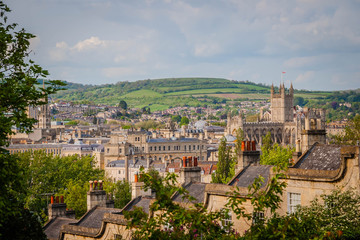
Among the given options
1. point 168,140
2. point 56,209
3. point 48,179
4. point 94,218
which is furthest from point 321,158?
point 168,140

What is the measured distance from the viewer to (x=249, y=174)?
89.8 feet

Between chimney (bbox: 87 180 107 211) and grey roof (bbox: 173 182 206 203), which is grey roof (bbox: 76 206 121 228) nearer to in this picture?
chimney (bbox: 87 180 107 211)

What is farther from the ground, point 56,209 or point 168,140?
point 56,209

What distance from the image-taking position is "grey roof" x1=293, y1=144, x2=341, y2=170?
23141 mm

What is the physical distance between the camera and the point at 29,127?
71.1 feet

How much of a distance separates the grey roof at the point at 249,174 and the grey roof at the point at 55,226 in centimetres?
948

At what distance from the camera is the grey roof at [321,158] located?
2314cm

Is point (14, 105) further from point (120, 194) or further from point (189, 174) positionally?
point (120, 194)

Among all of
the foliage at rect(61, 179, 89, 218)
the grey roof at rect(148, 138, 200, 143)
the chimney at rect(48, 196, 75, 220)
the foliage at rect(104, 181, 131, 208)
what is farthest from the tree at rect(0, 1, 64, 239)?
the grey roof at rect(148, 138, 200, 143)

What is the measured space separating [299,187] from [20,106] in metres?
8.93

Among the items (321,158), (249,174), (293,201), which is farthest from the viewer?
(249,174)

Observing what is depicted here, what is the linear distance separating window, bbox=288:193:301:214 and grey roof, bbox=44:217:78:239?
13.2m

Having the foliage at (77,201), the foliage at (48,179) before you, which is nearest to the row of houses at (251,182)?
the foliage at (77,201)

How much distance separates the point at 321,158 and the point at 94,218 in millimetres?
11777
